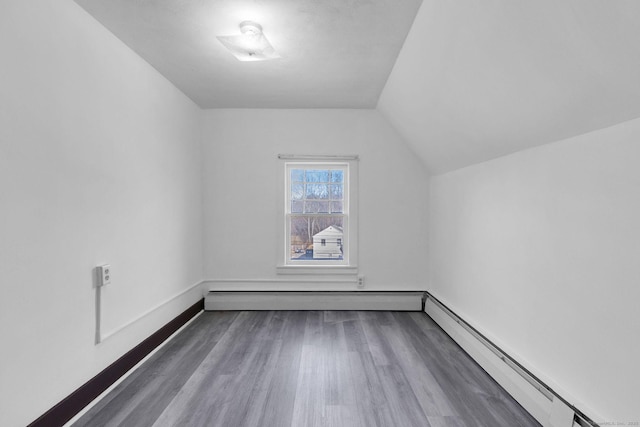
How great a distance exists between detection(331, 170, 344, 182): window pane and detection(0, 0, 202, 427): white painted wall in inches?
80.3

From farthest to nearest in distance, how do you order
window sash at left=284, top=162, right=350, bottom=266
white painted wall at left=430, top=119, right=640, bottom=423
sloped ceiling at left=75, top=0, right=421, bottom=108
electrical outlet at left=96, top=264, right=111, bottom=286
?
1. window sash at left=284, top=162, right=350, bottom=266
2. electrical outlet at left=96, top=264, right=111, bottom=286
3. sloped ceiling at left=75, top=0, right=421, bottom=108
4. white painted wall at left=430, top=119, right=640, bottom=423

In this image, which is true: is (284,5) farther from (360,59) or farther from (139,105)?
(139,105)

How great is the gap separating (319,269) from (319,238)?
1.32 ft

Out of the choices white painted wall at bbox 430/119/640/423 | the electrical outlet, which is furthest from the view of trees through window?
the electrical outlet

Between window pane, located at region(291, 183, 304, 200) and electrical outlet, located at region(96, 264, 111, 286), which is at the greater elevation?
window pane, located at region(291, 183, 304, 200)

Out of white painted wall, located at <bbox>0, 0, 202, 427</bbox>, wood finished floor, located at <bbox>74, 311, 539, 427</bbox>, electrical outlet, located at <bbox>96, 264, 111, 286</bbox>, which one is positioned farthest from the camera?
electrical outlet, located at <bbox>96, 264, 111, 286</bbox>

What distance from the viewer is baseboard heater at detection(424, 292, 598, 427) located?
1758 millimetres

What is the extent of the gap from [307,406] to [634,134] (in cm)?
221

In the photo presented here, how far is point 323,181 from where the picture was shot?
4.34 metres

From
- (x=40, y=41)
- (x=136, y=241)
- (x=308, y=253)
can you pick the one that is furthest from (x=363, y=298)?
(x=40, y=41)

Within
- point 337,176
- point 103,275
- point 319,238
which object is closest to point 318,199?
point 337,176

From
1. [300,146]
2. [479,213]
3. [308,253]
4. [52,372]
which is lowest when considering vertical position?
[52,372]

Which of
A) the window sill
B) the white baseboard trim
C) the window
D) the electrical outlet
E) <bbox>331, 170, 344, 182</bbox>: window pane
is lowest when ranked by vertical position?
the white baseboard trim

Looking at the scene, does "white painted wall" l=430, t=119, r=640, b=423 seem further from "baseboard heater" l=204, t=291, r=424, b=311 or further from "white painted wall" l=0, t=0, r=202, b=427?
"white painted wall" l=0, t=0, r=202, b=427
